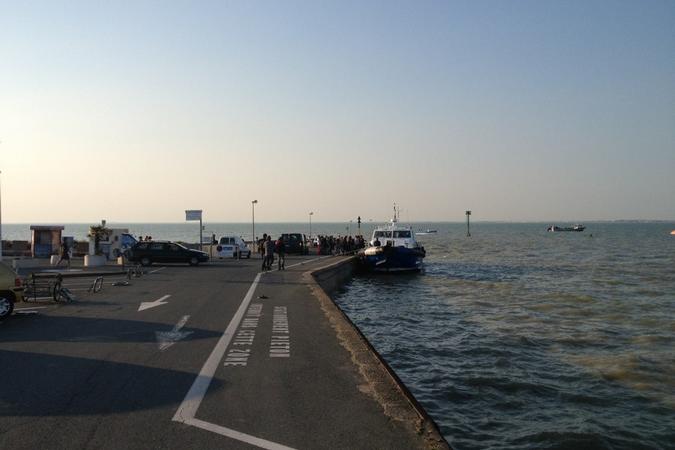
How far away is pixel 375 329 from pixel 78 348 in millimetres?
11370

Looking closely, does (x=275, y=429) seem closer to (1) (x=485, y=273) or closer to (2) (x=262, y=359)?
(2) (x=262, y=359)

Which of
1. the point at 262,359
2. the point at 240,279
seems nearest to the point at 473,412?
the point at 262,359

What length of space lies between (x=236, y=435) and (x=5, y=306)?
1092 cm

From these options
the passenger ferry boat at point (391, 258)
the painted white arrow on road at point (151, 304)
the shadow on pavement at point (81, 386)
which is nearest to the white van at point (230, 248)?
the passenger ferry boat at point (391, 258)

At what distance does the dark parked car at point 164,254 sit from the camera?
35.5 metres

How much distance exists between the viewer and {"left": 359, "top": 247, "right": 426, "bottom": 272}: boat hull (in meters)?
42.7

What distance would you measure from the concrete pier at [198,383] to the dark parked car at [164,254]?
1942 centimetres

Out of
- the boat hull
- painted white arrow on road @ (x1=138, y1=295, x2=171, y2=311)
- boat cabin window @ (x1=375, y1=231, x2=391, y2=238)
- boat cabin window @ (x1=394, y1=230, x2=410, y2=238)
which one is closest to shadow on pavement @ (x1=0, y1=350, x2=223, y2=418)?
painted white arrow on road @ (x1=138, y1=295, x2=171, y2=311)

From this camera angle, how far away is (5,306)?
1477 cm

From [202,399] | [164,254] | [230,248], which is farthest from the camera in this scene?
[230,248]

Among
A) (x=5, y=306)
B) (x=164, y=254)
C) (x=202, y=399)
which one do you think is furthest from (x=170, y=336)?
(x=164, y=254)

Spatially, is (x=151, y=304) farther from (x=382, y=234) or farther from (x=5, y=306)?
(x=382, y=234)

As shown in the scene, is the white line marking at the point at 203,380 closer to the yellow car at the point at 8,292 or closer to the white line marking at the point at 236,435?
the white line marking at the point at 236,435

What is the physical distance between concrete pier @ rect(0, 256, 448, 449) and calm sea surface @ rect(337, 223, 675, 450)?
2.40 metres
